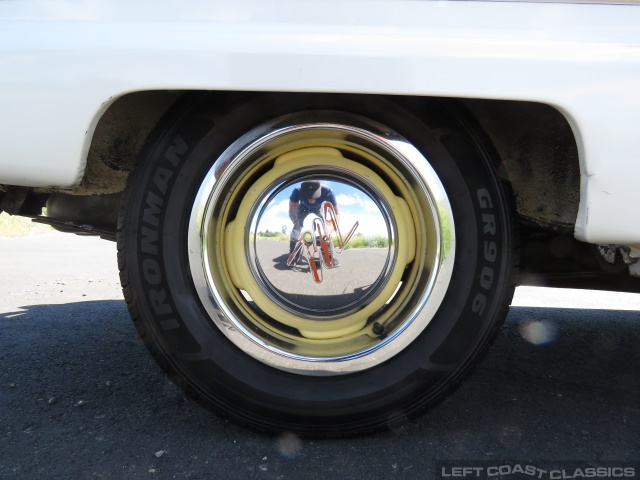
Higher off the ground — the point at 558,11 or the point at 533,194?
the point at 558,11

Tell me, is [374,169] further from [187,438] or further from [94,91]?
[187,438]

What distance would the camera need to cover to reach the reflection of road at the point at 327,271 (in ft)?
4.62

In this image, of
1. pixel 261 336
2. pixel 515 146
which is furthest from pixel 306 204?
pixel 515 146

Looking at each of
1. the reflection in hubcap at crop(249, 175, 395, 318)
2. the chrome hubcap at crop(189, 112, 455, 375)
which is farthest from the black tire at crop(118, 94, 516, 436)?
the reflection in hubcap at crop(249, 175, 395, 318)

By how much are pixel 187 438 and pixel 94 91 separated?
88 cm

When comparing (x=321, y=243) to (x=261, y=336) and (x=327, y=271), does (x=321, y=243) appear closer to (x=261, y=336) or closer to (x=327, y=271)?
(x=327, y=271)

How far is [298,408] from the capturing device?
1357mm

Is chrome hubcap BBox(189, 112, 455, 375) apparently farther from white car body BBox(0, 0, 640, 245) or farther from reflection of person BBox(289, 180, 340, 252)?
white car body BBox(0, 0, 640, 245)

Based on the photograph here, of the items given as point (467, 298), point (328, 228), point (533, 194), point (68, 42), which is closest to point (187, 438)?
point (328, 228)

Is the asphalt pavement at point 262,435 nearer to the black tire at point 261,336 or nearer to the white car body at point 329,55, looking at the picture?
the black tire at point 261,336

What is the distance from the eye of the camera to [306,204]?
1.42m

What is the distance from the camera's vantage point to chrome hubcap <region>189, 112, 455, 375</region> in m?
1.35

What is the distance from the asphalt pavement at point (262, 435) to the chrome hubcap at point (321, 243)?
24 centimetres

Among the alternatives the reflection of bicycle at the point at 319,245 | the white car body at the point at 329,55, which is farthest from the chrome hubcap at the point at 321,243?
the white car body at the point at 329,55
